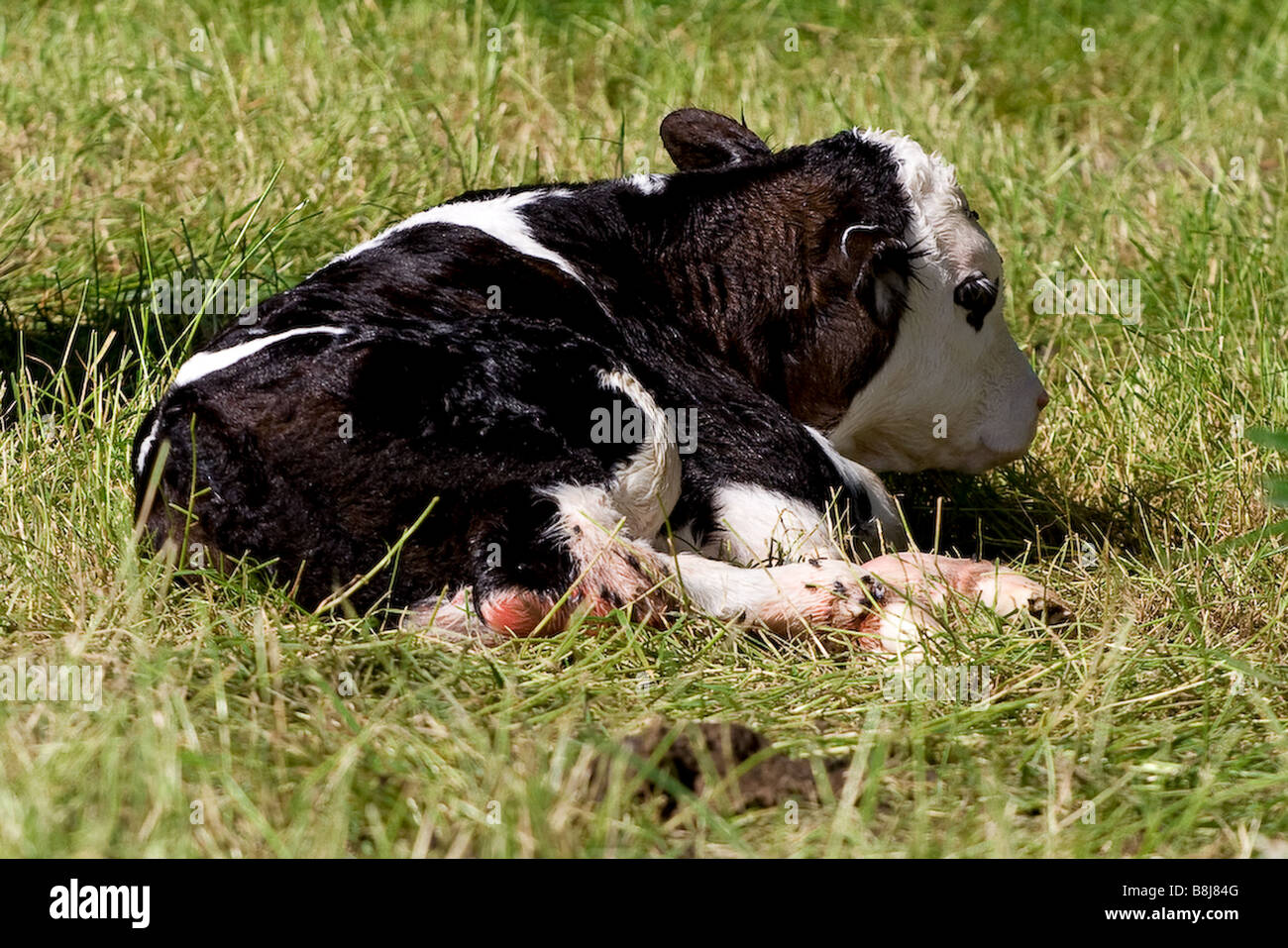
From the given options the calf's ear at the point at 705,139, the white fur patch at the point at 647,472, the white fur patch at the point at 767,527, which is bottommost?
the white fur patch at the point at 767,527

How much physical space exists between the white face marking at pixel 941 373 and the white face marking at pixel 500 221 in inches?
35.4

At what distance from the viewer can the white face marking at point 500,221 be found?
418cm

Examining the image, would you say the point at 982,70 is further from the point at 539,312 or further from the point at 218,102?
the point at 539,312

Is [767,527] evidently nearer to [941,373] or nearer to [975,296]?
[941,373]

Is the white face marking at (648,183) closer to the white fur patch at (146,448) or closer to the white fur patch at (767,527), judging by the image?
the white fur patch at (767,527)

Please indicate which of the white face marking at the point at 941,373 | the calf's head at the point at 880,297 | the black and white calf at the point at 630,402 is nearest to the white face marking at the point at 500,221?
the black and white calf at the point at 630,402

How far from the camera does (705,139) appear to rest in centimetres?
480

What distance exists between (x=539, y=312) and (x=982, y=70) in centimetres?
436

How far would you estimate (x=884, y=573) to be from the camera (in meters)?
3.93

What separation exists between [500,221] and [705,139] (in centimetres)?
83

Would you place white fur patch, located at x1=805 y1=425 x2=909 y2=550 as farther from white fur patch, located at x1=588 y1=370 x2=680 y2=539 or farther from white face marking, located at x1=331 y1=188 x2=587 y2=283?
white face marking, located at x1=331 y1=188 x2=587 y2=283

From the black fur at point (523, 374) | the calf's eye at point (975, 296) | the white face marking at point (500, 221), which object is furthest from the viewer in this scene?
the calf's eye at point (975, 296)

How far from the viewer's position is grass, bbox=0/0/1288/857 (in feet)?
9.53
